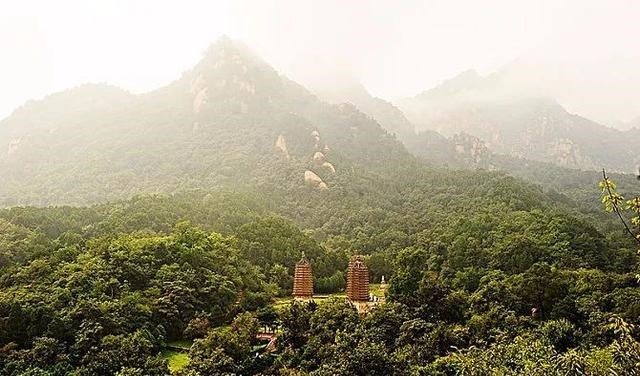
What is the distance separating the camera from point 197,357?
21.3 meters

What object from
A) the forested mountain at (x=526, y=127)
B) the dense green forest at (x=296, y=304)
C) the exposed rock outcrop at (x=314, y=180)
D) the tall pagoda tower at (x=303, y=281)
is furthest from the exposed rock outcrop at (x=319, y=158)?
the forested mountain at (x=526, y=127)

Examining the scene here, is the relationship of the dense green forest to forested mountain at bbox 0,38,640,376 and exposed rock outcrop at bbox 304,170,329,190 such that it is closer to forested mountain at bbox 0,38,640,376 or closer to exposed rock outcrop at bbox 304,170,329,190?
forested mountain at bbox 0,38,640,376

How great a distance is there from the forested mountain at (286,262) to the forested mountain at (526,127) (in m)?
55.5

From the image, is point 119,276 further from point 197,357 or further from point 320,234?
point 320,234

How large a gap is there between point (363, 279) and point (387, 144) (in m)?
66.6

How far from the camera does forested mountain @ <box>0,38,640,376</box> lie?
21547 millimetres

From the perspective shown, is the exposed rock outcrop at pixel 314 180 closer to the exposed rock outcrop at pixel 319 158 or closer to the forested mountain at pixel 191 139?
the forested mountain at pixel 191 139

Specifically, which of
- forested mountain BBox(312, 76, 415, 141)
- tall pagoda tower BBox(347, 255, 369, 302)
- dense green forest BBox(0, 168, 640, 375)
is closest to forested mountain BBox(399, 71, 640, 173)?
forested mountain BBox(312, 76, 415, 141)

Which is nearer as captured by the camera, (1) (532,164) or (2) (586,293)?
(2) (586,293)

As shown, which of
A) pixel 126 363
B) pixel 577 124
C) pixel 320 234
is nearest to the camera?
pixel 126 363

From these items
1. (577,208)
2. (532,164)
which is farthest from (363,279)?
(532,164)

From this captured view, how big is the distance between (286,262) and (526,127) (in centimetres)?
12991

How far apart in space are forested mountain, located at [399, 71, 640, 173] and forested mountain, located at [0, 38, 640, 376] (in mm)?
55467

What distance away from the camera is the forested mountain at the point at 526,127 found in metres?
142
